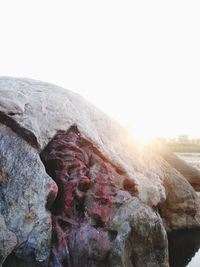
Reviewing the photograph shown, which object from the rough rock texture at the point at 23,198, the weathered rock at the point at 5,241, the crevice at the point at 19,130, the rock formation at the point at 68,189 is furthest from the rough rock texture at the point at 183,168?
the weathered rock at the point at 5,241

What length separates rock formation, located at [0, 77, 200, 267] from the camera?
21.3 feet

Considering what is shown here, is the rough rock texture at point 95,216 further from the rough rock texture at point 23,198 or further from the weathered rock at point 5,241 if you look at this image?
the weathered rock at point 5,241

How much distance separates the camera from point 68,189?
289 inches

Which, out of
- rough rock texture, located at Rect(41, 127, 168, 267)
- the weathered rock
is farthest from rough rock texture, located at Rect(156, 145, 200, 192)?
the weathered rock

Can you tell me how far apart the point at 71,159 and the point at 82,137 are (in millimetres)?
627

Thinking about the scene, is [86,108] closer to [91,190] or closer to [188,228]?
[91,190]

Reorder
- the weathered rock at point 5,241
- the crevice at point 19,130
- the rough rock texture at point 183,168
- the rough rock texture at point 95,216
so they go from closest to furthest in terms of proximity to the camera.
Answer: the weathered rock at point 5,241 < the rough rock texture at point 95,216 < the crevice at point 19,130 < the rough rock texture at point 183,168

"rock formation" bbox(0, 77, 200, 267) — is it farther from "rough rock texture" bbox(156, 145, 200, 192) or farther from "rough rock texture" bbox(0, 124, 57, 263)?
"rough rock texture" bbox(156, 145, 200, 192)

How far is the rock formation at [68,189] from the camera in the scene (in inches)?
256

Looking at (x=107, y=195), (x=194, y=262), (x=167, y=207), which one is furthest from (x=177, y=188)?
(x=107, y=195)

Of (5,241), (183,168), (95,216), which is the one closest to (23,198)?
(5,241)

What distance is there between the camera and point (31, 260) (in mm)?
6500

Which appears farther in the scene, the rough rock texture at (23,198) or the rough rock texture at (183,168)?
the rough rock texture at (183,168)

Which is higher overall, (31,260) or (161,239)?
(161,239)
